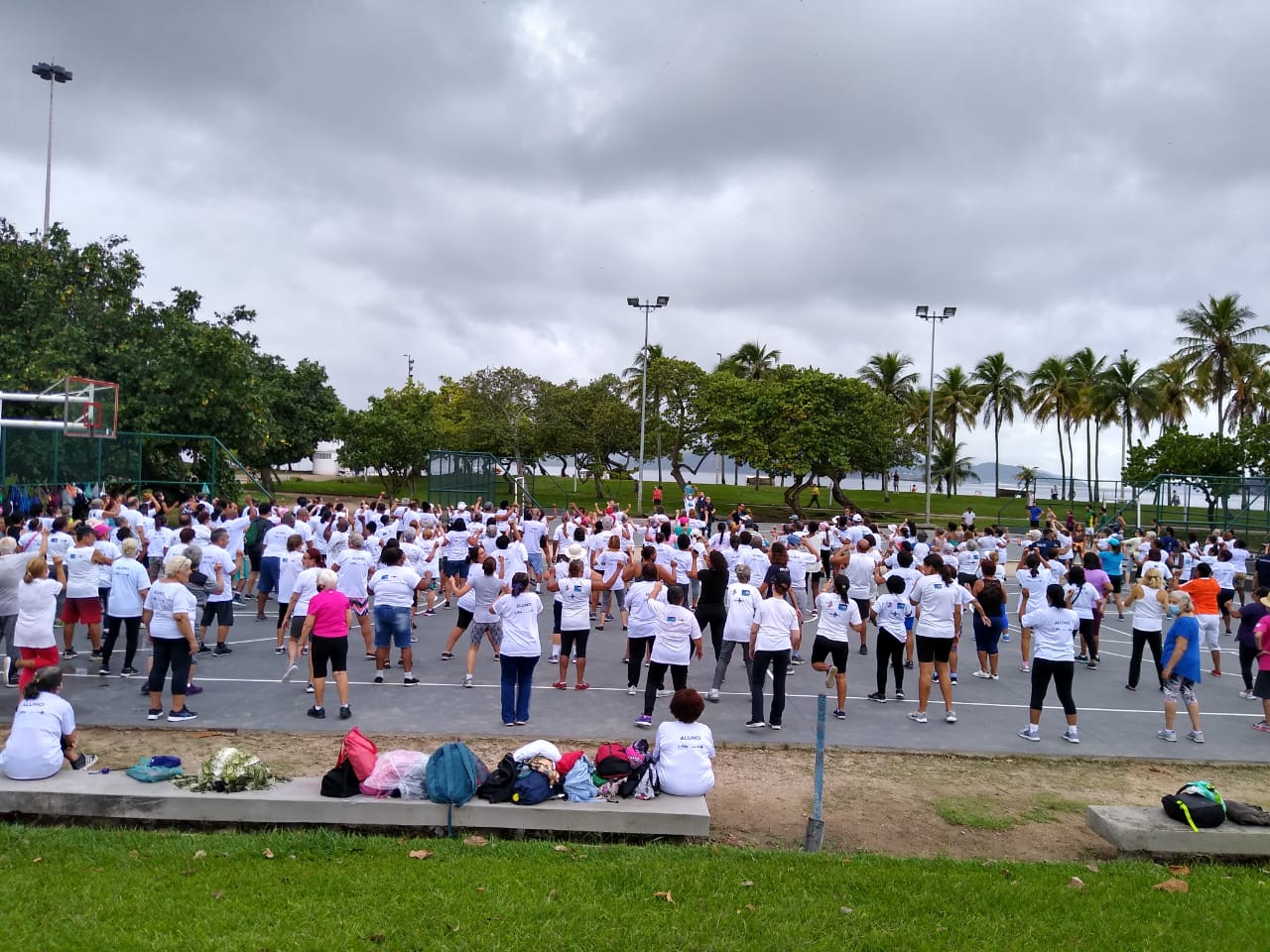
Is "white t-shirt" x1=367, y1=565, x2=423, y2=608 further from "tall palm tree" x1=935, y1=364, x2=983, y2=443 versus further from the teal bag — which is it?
"tall palm tree" x1=935, y1=364, x2=983, y2=443

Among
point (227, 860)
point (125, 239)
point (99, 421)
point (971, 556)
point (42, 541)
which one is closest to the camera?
point (227, 860)

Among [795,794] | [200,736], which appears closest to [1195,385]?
[795,794]

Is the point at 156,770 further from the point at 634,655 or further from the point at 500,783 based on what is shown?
the point at 634,655

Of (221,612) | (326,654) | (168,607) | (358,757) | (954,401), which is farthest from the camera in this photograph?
(954,401)

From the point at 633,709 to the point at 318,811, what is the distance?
4.45 m

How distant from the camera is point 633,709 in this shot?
9969mm

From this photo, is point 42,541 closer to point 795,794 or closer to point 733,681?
point 733,681

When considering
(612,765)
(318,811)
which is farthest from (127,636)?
(612,765)

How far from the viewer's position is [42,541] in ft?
36.6

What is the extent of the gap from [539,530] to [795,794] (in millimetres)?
10209

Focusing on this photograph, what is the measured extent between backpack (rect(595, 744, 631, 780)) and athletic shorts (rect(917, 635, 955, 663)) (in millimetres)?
4598

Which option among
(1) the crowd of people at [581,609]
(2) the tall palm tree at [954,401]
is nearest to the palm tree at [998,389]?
(2) the tall palm tree at [954,401]


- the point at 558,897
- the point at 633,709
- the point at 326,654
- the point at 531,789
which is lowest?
the point at 558,897

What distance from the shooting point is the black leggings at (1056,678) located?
9062 millimetres
